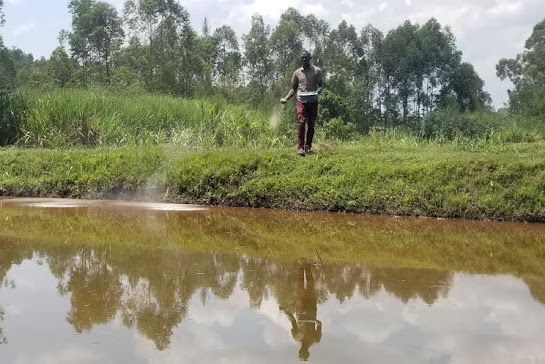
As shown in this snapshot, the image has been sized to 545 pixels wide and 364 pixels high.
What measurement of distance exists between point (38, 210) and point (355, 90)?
89.5ft

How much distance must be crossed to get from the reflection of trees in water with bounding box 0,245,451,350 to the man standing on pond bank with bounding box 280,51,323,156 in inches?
164

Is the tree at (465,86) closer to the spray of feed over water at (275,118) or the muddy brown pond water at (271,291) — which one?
the spray of feed over water at (275,118)

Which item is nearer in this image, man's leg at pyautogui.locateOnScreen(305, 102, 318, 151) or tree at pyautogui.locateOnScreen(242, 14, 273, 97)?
man's leg at pyautogui.locateOnScreen(305, 102, 318, 151)

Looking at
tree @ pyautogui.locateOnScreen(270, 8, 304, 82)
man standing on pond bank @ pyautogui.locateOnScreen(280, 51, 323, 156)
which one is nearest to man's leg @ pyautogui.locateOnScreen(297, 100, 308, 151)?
man standing on pond bank @ pyautogui.locateOnScreen(280, 51, 323, 156)

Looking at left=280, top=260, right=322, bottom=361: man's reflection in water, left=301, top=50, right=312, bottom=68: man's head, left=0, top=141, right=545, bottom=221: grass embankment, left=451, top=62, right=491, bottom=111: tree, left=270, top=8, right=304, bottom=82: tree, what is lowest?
left=280, top=260, right=322, bottom=361: man's reflection in water

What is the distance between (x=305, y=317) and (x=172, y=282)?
137 centimetres

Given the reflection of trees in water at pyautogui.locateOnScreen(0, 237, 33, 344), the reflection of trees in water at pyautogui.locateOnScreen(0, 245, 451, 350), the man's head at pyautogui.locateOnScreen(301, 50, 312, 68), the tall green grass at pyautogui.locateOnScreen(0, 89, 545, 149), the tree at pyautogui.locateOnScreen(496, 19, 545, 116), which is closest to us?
the reflection of trees in water at pyautogui.locateOnScreen(0, 245, 451, 350)

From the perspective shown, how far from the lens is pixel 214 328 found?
3980 mm

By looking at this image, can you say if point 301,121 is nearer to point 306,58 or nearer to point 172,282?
point 306,58

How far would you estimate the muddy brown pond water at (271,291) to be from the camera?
3.65 meters

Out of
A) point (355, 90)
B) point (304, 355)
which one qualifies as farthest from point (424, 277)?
point (355, 90)

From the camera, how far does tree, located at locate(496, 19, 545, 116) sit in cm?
2706

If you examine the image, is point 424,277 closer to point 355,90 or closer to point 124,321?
point 124,321

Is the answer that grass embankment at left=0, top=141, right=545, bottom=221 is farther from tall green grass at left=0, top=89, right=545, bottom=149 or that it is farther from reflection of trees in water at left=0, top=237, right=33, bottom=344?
reflection of trees in water at left=0, top=237, right=33, bottom=344
